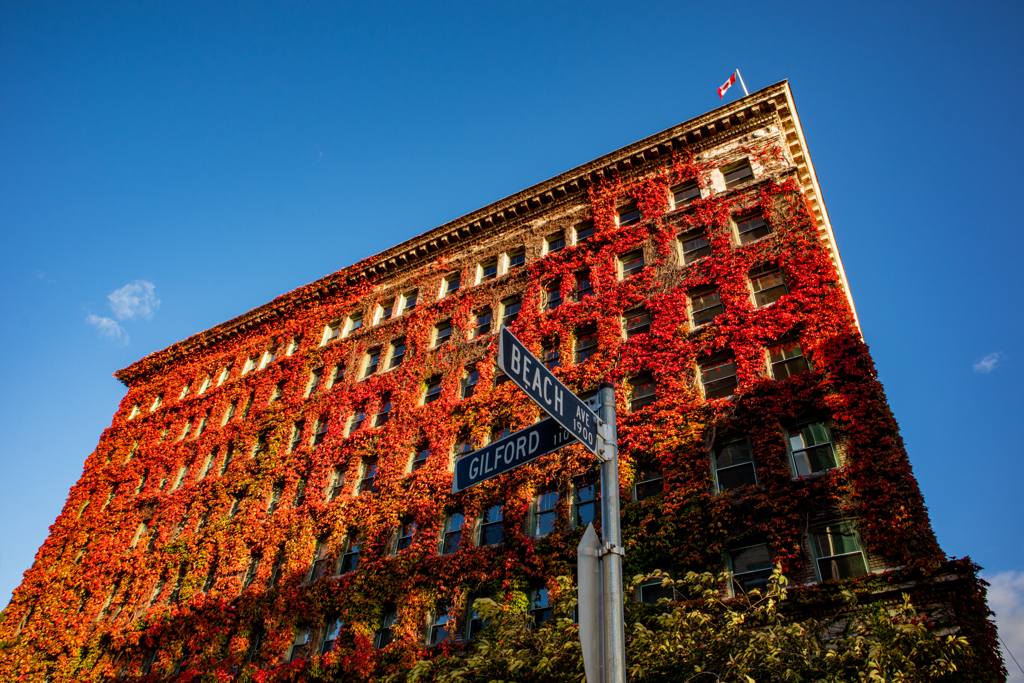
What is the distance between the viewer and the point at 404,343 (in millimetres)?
32781

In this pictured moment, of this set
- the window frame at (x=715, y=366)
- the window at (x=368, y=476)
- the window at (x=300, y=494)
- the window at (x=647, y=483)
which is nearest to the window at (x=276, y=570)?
the window at (x=300, y=494)

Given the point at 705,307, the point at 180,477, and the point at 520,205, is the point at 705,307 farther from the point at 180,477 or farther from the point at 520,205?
the point at 180,477

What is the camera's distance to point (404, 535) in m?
24.2

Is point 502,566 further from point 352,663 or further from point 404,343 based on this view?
point 404,343

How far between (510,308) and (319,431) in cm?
1076

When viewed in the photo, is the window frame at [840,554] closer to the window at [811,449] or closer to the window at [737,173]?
the window at [811,449]

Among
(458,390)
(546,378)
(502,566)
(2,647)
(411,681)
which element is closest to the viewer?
(546,378)

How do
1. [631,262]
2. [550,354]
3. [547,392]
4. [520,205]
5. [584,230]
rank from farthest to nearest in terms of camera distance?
[520,205] → [584,230] → [631,262] → [550,354] → [547,392]

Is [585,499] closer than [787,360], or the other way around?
[787,360]

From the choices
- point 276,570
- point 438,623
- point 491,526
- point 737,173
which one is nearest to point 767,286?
point 737,173

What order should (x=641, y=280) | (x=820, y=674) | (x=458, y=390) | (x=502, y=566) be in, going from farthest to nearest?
1. (x=458, y=390)
2. (x=641, y=280)
3. (x=502, y=566)
4. (x=820, y=674)

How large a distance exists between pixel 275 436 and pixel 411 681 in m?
19.8

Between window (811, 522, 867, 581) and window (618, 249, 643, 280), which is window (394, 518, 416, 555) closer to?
window (618, 249, 643, 280)

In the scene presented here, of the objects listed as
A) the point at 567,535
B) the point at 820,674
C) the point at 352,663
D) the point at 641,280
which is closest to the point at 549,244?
the point at 641,280
